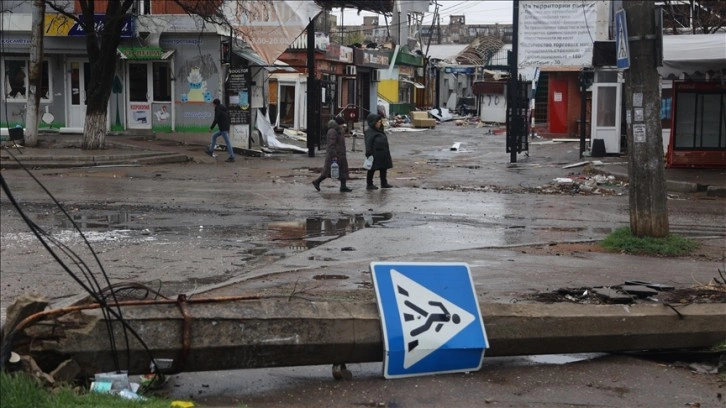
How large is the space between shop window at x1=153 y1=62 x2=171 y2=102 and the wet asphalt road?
293 inches

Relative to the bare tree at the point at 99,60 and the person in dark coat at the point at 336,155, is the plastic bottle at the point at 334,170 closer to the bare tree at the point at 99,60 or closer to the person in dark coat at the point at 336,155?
the person in dark coat at the point at 336,155

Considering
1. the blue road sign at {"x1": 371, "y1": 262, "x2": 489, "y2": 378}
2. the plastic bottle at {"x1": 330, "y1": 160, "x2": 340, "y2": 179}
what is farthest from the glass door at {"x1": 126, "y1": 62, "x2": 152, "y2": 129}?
the blue road sign at {"x1": 371, "y1": 262, "x2": 489, "y2": 378}

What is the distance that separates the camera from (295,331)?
20.8 ft

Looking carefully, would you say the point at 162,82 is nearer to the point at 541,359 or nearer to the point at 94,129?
the point at 94,129

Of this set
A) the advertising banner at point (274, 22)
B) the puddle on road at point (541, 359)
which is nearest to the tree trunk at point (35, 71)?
the advertising banner at point (274, 22)

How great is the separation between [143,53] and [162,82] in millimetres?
1253

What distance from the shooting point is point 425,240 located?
504 inches

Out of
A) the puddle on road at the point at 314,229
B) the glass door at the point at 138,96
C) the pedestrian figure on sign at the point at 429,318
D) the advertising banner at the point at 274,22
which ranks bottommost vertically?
the puddle on road at the point at 314,229

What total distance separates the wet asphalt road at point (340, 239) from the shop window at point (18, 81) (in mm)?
10106

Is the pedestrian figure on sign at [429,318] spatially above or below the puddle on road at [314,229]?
above

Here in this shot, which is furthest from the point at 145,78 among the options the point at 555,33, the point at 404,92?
the point at 404,92

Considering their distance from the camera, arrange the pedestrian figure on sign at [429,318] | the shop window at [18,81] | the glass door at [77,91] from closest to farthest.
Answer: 1. the pedestrian figure on sign at [429,318]
2. the shop window at [18,81]
3. the glass door at [77,91]

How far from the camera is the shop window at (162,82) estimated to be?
1255 inches

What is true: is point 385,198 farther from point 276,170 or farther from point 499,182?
point 276,170
